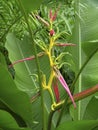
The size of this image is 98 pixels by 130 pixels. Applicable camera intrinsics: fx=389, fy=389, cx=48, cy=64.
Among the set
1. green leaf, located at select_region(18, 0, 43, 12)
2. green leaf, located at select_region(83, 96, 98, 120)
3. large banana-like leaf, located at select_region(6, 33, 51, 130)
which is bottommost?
green leaf, located at select_region(83, 96, 98, 120)

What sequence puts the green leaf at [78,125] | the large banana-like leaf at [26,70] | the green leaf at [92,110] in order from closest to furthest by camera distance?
the green leaf at [78,125] → the green leaf at [92,110] → the large banana-like leaf at [26,70]

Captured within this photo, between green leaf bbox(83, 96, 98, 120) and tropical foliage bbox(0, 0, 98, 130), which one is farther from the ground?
tropical foliage bbox(0, 0, 98, 130)

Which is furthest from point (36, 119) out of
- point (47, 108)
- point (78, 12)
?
point (78, 12)

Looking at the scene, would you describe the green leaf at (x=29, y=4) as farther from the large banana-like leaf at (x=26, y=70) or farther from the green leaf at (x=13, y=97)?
the large banana-like leaf at (x=26, y=70)

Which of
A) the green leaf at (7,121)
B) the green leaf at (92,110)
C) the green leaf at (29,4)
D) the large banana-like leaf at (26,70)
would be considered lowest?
the green leaf at (92,110)

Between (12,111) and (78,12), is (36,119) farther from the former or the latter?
(78,12)

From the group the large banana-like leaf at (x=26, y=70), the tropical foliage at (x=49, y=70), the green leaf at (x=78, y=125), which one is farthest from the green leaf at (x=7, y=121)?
the large banana-like leaf at (x=26, y=70)

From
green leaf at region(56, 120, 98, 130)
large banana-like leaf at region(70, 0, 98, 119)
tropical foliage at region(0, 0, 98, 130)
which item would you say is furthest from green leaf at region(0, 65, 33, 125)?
large banana-like leaf at region(70, 0, 98, 119)

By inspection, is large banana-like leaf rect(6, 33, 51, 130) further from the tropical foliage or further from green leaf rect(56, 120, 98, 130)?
green leaf rect(56, 120, 98, 130)
